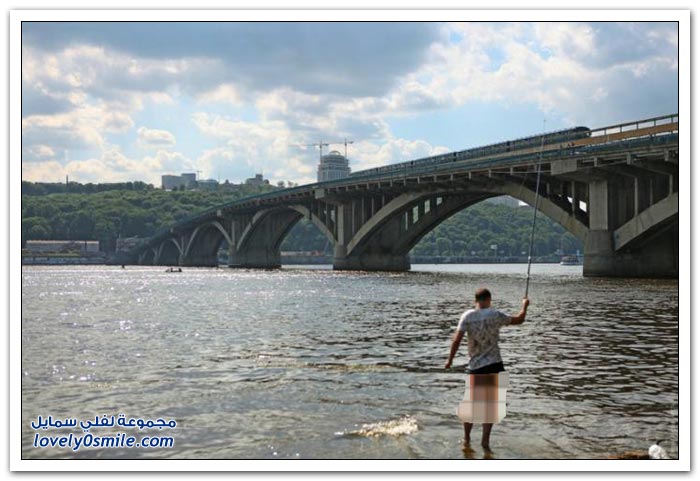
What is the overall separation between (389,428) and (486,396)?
5.46 ft

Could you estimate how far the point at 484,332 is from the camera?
397 inches

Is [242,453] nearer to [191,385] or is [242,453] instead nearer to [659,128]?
[191,385]

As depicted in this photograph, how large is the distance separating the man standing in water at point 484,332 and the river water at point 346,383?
1.00m

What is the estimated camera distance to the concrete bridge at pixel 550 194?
176ft

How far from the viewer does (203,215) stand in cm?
15538

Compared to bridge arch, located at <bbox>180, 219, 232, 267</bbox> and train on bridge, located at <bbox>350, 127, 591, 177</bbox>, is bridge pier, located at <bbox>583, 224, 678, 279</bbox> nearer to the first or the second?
train on bridge, located at <bbox>350, 127, 591, 177</bbox>

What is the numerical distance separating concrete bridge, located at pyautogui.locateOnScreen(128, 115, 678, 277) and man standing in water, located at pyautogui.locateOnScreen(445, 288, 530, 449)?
47.9 ft

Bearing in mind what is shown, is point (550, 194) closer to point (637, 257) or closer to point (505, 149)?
point (505, 149)

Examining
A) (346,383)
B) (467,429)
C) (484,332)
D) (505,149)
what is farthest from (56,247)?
(484,332)

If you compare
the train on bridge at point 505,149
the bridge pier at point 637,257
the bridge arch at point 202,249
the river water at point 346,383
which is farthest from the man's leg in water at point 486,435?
the bridge arch at point 202,249

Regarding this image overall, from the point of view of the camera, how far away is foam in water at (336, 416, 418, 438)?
1095cm

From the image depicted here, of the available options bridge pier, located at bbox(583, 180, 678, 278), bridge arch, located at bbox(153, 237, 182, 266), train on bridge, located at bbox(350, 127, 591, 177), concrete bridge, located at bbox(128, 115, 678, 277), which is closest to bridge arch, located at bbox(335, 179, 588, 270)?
concrete bridge, located at bbox(128, 115, 678, 277)
